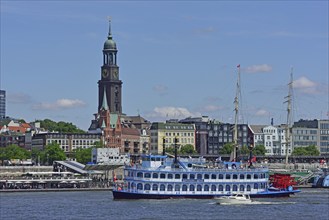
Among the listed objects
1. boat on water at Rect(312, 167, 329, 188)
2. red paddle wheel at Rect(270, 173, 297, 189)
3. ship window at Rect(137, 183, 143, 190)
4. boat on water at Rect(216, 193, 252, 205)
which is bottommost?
boat on water at Rect(216, 193, 252, 205)

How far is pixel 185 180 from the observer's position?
5315 inches

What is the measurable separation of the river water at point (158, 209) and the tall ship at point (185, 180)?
115 inches

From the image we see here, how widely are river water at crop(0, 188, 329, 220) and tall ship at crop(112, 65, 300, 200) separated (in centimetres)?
292

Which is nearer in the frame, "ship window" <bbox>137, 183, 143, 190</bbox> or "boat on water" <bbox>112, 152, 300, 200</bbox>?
"boat on water" <bbox>112, 152, 300, 200</bbox>

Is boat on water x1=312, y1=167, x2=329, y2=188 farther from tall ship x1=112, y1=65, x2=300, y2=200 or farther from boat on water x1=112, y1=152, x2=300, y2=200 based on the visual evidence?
boat on water x1=112, y1=152, x2=300, y2=200

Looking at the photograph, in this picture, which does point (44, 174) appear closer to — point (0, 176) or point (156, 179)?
point (0, 176)

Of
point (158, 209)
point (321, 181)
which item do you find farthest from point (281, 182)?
point (321, 181)

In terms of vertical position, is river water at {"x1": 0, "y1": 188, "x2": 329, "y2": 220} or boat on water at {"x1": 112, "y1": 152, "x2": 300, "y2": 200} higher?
boat on water at {"x1": 112, "y1": 152, "x2": 300, "y2": 200}

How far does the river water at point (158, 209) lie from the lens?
109 meters

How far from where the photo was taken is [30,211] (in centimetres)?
11638

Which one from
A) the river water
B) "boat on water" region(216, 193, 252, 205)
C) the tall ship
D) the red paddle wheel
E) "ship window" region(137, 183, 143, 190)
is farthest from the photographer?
the red paddle wheel

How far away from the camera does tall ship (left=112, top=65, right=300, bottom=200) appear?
134 metres

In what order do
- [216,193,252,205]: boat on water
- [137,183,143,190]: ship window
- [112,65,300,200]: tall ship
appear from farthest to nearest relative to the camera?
[137,183,143,190]: ship window < [112,65,300,200]: tall ship < [216,193,252,205]: boat on water

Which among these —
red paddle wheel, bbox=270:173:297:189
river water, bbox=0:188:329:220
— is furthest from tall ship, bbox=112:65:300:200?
red paddle wheel, bbox=270:173:297:189
